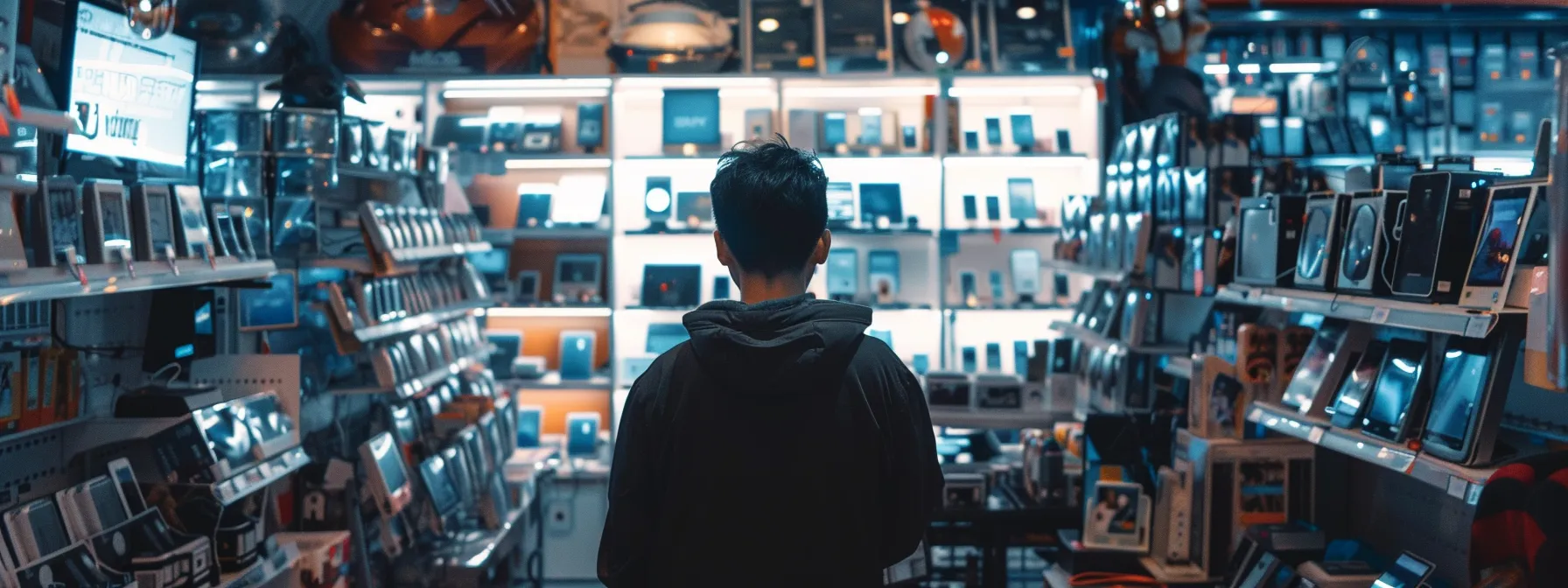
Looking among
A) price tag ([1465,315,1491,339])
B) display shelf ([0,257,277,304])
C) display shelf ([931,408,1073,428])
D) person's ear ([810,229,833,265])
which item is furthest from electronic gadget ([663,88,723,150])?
person's ear ([810,229,833,265])

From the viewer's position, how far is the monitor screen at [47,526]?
8.73 ft

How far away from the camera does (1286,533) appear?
3.58 meters

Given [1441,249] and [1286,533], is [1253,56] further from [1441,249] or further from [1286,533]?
[1441,249]

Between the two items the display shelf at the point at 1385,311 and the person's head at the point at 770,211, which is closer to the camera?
the person's head at the point at 770,211

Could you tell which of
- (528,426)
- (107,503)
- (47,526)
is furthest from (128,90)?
(528,426)

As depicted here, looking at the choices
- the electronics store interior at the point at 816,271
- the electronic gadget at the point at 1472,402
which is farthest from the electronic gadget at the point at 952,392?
the electronic gadget at the point at 1472,402

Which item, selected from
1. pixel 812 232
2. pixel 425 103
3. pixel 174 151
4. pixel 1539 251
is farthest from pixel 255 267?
pixel 425 103

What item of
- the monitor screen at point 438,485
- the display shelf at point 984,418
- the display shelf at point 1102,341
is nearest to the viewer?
the monitor screen at point 438,485

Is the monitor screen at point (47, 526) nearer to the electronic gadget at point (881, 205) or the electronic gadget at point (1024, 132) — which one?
the electronic gadget at point (881, 205)

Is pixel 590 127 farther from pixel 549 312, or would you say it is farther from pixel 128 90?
pixel 128 90

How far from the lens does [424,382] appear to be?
4.78 meters

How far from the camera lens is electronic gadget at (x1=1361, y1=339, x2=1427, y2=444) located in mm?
2840

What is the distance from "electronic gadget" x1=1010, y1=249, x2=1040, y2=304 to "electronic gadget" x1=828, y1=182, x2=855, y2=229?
2.93 ft

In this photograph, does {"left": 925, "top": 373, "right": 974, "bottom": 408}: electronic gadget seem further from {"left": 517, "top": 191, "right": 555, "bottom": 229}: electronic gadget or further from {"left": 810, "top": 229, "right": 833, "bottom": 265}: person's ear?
{"left": 810, "top": 229, "right": 833, "bottom": 265}: person's ear
